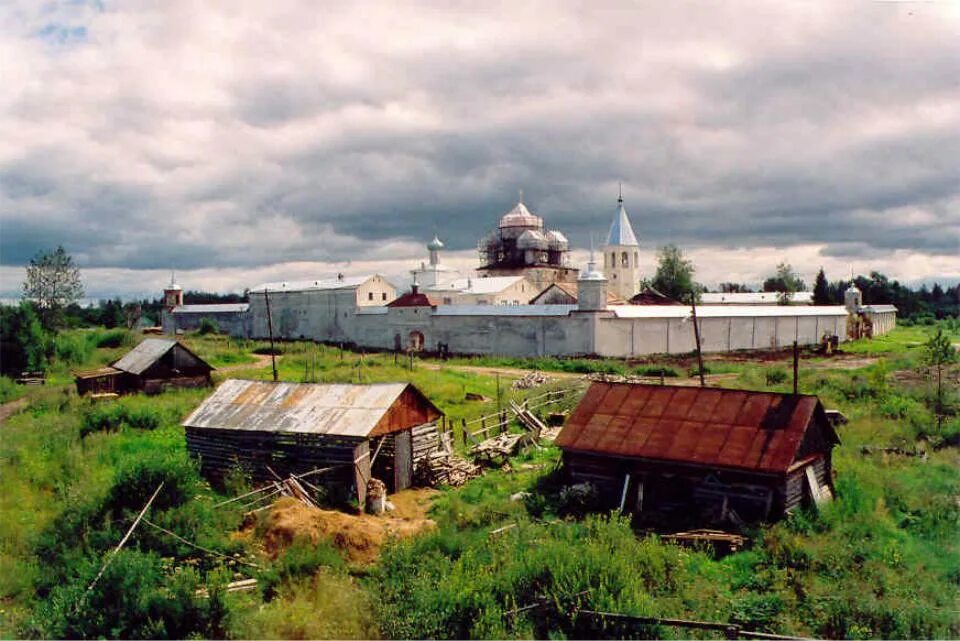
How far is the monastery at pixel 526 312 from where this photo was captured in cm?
4494

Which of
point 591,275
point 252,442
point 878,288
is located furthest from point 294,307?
point 878,288

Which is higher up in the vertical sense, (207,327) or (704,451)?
(207,327)

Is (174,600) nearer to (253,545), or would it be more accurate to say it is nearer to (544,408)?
(253,545)

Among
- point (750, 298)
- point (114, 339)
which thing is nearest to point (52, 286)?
point (114, 339)

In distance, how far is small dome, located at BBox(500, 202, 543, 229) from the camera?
2704 inches

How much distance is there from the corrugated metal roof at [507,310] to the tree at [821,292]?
5458 centimetres

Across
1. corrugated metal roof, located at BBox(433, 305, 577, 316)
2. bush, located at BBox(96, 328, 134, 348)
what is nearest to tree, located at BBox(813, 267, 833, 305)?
corrugated metal roof, located at BBox(433, 305, 577, 316)

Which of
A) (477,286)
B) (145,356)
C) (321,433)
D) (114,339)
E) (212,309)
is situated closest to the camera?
(321,433)

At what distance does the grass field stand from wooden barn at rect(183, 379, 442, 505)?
1291mm

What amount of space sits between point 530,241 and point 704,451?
52506 millimetres

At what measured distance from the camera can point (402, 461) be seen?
1756 cm

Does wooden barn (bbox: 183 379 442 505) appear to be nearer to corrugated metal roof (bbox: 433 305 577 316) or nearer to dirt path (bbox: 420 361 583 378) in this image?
dirt path (bbox: 420 361 583 378)

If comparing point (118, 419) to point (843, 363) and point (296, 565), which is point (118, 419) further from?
point (843, 363)

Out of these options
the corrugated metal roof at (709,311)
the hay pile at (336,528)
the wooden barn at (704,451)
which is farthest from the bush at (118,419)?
the corrugated metal roof at (709,311)
